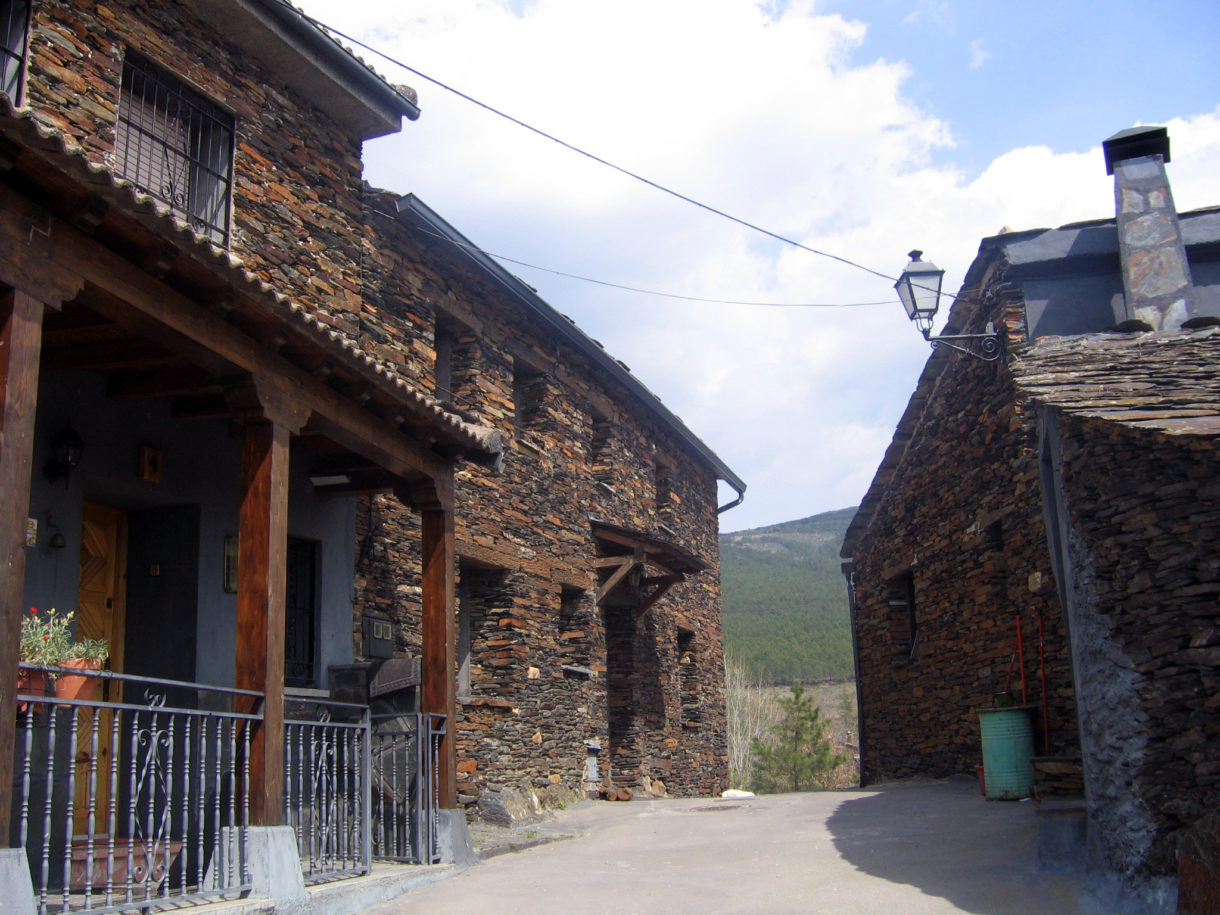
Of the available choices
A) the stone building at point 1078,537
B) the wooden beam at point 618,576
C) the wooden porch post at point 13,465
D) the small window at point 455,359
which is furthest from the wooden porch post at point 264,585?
the wooden beam at point 618,576

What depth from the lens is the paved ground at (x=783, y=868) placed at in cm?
629

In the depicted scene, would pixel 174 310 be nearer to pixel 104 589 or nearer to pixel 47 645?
pixel 47 645

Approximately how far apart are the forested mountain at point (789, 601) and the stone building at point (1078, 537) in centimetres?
2879

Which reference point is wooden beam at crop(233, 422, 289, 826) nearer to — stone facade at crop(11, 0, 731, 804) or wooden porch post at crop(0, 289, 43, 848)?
stone facade at crop(11, 0, 731, 804)

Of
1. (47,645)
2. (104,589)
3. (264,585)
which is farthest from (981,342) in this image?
(47,645)

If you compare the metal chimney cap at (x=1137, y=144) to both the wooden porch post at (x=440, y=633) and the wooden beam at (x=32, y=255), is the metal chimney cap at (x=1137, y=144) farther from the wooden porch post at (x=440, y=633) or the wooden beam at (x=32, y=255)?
the wooden beam at (x=32, y=255)

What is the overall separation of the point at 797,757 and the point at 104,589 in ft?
69.8

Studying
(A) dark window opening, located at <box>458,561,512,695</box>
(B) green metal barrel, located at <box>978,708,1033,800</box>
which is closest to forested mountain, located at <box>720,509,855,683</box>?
(A) dark window opening, located at <box>458,561,512,695</box>

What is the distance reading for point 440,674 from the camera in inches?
307

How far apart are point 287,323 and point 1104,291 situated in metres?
7.54

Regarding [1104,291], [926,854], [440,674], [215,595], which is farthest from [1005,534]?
[215,595]

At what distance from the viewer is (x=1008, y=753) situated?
964 cm

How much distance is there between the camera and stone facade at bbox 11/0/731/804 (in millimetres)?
8188

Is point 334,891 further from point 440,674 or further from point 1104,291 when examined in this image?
point 1104,291
